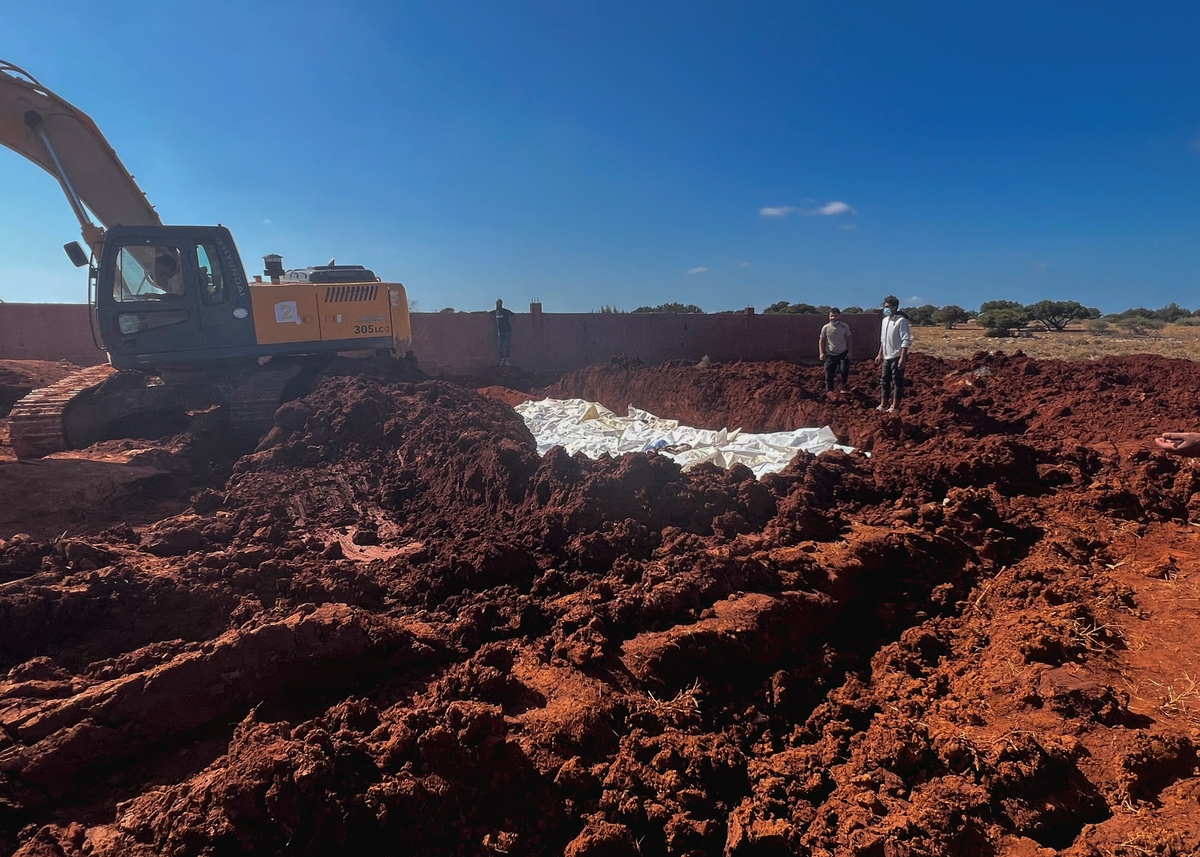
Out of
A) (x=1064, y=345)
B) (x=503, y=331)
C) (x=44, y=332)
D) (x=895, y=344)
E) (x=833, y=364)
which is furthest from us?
(x=1064, y=345)

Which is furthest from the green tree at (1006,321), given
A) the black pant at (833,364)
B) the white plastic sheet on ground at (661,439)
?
the white plastic sheet on ground at (661,439)

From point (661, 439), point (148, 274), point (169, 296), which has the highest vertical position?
point (148, 274)

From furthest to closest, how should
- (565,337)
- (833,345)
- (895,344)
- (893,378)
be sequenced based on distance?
(565,337), (833,345), (893,378), (895,344)

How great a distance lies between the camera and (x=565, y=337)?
1723 centimetres

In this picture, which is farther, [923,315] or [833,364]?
[923,315]

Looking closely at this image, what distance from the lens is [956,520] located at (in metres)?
4.56

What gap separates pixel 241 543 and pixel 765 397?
8.15 m

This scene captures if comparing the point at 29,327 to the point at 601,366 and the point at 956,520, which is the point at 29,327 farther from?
the point at 956,520

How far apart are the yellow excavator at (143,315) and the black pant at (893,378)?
29.8 feet

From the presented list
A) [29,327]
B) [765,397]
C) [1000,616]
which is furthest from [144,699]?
[29,327]

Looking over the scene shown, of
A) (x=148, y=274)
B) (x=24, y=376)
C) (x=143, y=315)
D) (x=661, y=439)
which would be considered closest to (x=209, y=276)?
(x=148, y=274)

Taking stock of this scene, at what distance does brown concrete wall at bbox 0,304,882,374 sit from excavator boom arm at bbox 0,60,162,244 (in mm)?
6522

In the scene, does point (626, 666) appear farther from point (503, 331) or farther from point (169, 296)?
point (503, 331)

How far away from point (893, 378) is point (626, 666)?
807cm
